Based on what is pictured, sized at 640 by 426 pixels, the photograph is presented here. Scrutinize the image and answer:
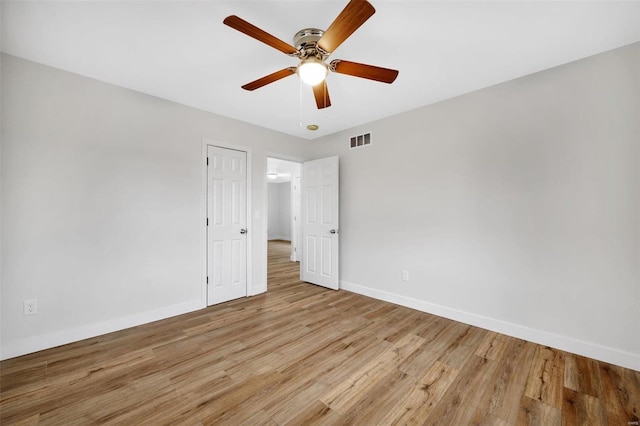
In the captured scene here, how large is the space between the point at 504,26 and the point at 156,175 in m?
3.65

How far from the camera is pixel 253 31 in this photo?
1.54 meters

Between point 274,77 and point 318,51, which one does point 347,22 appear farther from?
point 274,77

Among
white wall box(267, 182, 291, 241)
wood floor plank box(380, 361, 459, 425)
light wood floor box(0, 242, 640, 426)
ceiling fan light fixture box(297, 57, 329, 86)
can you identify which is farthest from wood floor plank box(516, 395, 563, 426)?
white wall box(267, 182, 291, 241)

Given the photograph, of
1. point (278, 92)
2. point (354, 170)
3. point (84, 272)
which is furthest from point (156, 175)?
point (354, 170)

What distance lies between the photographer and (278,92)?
288 centimetres

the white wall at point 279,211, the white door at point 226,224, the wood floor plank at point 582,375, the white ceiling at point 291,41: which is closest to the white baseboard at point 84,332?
the white door at point 226,224

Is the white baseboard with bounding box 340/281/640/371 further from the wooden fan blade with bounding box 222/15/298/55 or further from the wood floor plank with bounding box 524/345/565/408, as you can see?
the wooden fan blade with bounding box 222/15/298/55

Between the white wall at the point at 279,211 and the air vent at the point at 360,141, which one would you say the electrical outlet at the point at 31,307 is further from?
the white wall at the point at 279,211

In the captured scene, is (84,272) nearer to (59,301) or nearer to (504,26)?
(59,301)

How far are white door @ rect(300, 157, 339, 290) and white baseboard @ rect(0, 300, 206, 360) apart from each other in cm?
194

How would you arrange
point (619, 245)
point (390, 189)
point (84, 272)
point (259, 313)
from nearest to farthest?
point (619, 245), point (84, 272), point (259, 313), point (390, 189)

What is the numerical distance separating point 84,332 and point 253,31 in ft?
10.5

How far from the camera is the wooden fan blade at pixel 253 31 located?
143 centimetres

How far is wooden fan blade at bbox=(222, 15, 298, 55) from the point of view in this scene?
1434 mm
